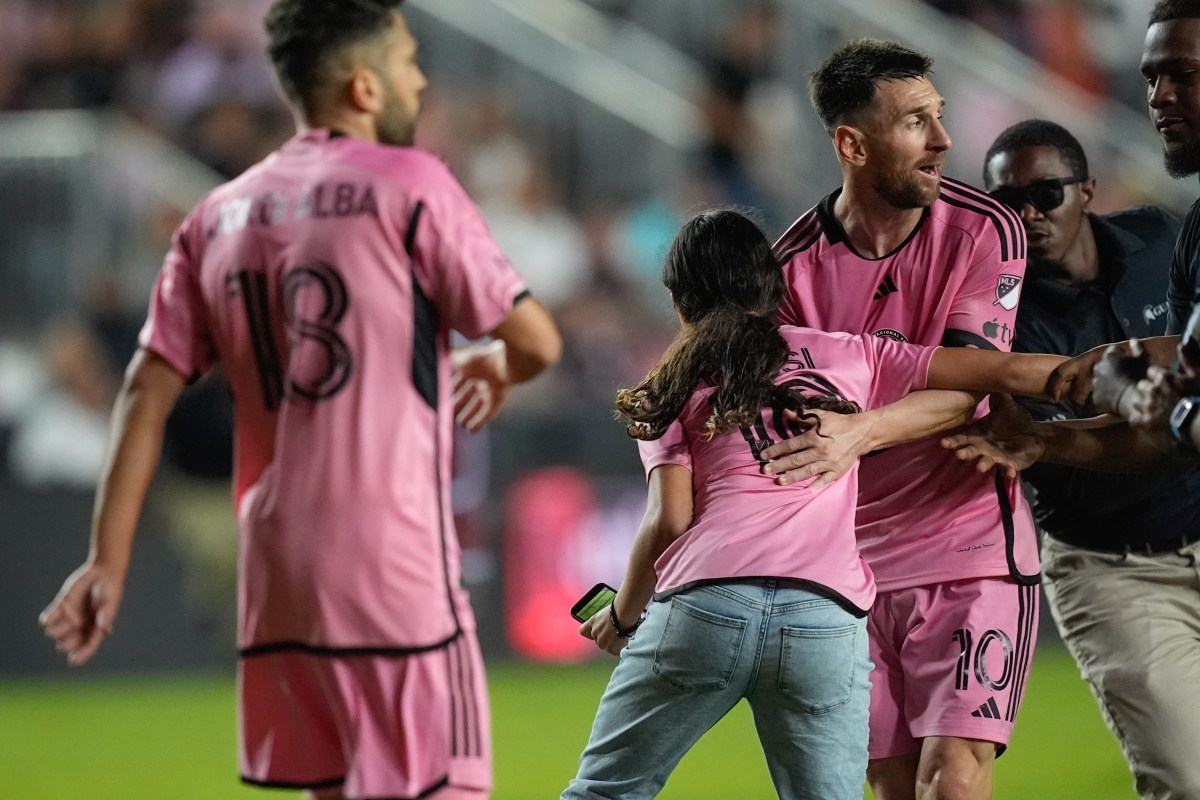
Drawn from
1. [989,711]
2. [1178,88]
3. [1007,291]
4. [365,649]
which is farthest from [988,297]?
[365,649]

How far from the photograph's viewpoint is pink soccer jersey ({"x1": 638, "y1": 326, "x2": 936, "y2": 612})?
401 cm

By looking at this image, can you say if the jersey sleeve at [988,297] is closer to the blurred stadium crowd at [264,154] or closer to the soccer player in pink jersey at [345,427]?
the soccer player in pink jersey at [345,427]

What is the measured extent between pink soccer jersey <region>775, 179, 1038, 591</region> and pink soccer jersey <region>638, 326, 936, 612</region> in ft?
1.86

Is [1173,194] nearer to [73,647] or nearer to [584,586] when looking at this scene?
[584,586]

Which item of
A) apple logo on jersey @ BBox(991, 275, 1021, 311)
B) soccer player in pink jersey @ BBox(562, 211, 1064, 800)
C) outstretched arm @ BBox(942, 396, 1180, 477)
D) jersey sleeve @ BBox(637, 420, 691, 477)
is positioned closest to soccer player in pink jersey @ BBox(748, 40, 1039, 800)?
apple logo on jersey @ BBox(991, 275, 1021, 311)

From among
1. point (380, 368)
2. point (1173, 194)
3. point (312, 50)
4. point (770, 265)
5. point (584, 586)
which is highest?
point (1173, 194)

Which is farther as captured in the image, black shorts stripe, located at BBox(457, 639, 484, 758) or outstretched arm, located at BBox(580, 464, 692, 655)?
outstretched arm, located at BBox(580, 464, 692, 655)

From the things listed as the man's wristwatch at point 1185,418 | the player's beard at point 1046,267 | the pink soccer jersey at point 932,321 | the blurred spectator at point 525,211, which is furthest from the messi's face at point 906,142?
the blurred spectator at point 525,211

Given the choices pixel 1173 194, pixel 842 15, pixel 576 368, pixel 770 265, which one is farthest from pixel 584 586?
pixel 770 265

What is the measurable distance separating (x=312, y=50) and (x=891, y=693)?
2517 millimetres

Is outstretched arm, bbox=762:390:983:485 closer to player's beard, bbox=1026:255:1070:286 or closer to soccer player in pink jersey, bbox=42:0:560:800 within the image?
soccer player in pink jersey, bbox=42:0:560:800

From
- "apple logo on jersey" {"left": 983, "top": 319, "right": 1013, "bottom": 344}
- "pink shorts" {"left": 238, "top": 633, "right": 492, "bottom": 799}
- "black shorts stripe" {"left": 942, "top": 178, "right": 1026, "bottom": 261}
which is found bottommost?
"pink shorts" {"left": 238, "top": 633, "right": 492, "bottom": 799}

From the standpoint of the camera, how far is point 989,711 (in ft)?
15.2

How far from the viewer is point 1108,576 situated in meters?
5.14
